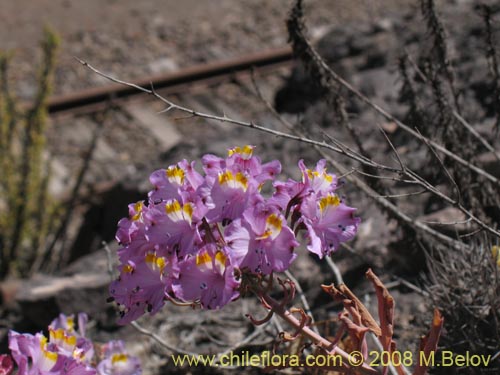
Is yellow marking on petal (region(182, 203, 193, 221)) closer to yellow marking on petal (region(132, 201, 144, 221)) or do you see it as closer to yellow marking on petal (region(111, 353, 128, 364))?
yellow marking on petal (region(132, 201, 144, 221))

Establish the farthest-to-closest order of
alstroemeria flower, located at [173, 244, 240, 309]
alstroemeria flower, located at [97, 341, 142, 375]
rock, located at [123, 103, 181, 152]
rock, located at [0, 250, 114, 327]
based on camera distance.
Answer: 1. rock, located at [123, 103, 181, 152]
2. rock, located at [0, 250, 114, 327]
3. alstroemeria flower, located at [97, 341, 142, 375]
4. alstroemeria flower, located at [173, 244, 240, 309]

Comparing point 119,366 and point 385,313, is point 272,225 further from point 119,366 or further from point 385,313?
point 119,366

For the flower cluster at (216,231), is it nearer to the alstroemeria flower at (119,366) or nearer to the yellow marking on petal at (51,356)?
the yellow marking on petal at (51,356)

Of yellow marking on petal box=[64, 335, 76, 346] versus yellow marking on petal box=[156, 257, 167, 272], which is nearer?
yellow marking on petal box=[156, 257, 167, 272]

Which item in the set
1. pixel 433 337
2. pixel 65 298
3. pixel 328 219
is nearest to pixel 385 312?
pixel 433 337

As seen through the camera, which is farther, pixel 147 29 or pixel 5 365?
pixel 147 29

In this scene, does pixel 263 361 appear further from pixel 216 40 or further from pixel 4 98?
pixel 216 40

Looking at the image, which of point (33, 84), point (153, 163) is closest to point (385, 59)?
point (153, 163)

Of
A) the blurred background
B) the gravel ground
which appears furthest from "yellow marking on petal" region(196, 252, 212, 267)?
the gravel ground

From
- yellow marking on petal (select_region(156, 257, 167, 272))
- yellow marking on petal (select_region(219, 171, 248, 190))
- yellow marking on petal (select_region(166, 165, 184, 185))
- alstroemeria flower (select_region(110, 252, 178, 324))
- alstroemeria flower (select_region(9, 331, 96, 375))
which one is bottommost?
alstroemeria flower (select_region(9, 331, 96, 375))
